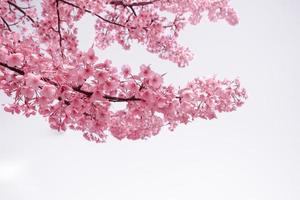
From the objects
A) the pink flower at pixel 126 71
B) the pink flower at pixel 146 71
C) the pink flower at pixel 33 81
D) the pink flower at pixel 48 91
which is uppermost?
the pink flower at pixel 126 71

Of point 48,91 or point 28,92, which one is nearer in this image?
point 48,91

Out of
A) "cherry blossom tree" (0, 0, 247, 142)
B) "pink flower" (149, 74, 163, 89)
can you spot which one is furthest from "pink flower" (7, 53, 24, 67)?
"pink flower" (149, 74, 163, 89)

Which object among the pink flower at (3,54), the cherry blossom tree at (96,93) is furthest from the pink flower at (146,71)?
the pink flower at (3,54)

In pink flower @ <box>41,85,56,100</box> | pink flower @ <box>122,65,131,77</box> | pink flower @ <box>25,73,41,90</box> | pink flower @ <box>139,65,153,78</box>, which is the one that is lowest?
pink flower @ <box>41,85,56,100</box>

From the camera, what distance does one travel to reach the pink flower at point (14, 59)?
109 inches

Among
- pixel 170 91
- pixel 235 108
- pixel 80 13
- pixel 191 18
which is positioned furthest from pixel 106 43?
pixel 170 91

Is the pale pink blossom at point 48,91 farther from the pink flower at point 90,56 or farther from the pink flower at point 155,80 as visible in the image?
the pink flower at point 155,80

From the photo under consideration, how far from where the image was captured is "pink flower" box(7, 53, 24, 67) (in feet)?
9.11

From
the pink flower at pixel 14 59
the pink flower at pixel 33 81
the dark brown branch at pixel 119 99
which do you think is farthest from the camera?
the dark brown branch at pixel 119 99

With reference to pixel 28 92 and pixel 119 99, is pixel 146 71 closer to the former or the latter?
pixel 119 99

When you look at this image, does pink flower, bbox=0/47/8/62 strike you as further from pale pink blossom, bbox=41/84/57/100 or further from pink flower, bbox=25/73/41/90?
pale pink blossom, bbox=41/84/57/100

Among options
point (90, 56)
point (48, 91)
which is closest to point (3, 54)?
point (48, 91)

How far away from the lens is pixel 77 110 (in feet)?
10.6

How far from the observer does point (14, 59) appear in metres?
2.78
